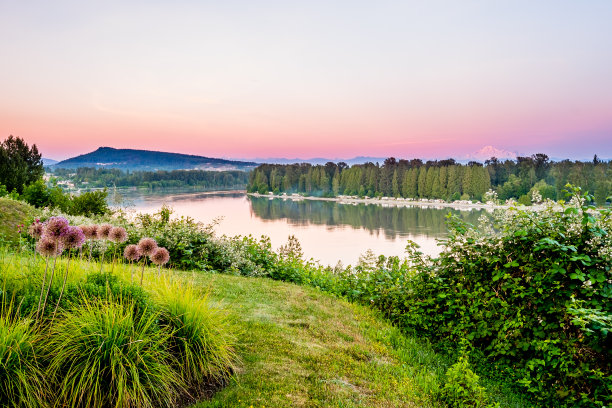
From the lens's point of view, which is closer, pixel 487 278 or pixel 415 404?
pixel 415 404

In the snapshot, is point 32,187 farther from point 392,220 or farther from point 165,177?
point 165,177

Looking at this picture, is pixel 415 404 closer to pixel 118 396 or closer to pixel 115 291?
pixel 118 396

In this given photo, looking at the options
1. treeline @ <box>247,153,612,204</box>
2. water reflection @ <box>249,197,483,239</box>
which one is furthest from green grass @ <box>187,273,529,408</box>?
treeline @ <box>247,153,612,204</box>

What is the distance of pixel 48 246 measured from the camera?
9.07 ft

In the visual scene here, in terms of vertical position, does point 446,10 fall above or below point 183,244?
above

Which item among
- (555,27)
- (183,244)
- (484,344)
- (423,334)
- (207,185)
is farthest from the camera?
(207,185)

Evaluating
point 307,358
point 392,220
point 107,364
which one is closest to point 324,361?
point 307,358

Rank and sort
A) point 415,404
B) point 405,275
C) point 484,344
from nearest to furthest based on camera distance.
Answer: point 415,404
point 484,344
point 405,275

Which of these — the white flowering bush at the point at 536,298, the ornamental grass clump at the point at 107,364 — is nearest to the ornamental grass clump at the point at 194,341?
the ornamental grass clump at the point at 107,364

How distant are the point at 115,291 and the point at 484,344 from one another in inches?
173

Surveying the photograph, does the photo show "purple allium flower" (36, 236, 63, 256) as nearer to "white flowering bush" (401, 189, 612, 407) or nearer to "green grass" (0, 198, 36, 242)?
"white flowering bush" (401, 189, 612, 407)

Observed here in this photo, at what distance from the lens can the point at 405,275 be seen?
5.83 m

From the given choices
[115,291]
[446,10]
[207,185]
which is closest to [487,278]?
[115,291]

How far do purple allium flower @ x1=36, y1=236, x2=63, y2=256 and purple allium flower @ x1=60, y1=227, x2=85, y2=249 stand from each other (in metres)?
0.06
